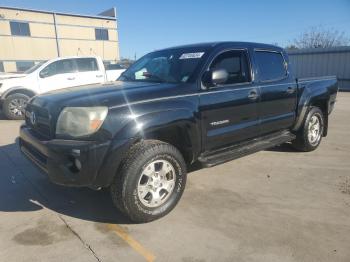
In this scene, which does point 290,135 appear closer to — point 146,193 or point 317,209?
point 317,209

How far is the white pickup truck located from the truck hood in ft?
21.5

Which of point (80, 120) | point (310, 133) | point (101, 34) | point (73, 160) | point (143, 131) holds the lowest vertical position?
point (310, 133)

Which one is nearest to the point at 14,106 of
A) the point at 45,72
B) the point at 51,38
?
the point at 45,72

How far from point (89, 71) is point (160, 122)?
8.35m

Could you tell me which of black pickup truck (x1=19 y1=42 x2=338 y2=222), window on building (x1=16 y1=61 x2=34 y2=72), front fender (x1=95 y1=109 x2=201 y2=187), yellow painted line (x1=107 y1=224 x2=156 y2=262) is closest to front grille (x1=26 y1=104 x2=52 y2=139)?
black pickup truck (x1=19 y1=42 x2=338 y2=222)

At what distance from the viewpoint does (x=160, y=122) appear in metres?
3.43

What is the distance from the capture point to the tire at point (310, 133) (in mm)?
5719

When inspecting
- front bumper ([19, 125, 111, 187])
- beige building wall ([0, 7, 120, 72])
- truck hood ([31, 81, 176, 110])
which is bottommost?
front bumper ([19, 125, 111, 187])

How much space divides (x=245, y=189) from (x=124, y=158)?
179 centimetres

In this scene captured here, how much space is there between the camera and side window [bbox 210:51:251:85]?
14.3 ft

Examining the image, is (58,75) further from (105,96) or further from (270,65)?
(105,96)

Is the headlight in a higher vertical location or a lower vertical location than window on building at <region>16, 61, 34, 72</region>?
lower

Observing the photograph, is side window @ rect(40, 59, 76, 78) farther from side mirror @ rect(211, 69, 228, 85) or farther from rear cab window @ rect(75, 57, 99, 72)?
side mirror @ rect(211, 69, 228, 85)

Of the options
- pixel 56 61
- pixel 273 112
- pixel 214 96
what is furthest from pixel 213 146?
pixel 56 61
